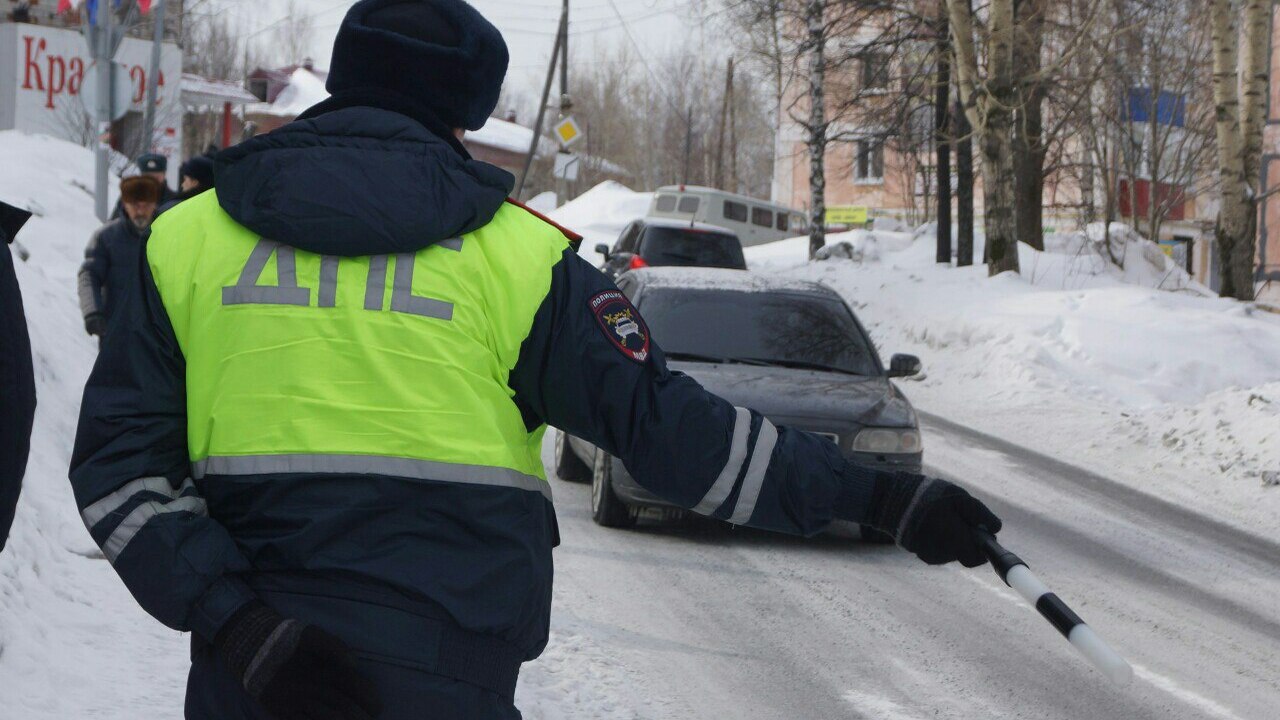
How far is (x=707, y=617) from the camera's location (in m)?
6.66

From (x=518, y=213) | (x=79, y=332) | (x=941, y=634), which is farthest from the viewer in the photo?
(x=79, y=332)

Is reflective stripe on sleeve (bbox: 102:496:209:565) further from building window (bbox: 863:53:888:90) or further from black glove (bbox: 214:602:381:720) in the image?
building window (bbox: 863:53:888:90)

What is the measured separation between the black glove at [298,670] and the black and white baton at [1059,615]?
95 cm

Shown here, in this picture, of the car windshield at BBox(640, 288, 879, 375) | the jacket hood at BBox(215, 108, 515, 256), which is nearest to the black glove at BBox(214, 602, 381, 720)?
the jacket hood at BBox(215, 108, 515, 256)

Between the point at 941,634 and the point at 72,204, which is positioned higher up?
the point at 72,204

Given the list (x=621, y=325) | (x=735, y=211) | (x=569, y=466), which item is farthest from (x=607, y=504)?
(x=735, y=211)

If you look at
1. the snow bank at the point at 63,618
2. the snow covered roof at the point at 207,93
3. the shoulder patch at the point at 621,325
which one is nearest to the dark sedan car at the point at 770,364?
the snow bank at the point at 63,618

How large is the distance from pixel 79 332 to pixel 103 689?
25.2 feet

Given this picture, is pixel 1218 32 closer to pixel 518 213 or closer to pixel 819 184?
pixel 819 184

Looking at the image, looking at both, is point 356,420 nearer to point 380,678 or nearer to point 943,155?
point 380,678

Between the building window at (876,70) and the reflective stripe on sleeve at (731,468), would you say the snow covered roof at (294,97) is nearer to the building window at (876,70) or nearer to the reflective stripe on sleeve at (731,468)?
the building window at (876,70)

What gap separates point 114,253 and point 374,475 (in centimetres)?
746

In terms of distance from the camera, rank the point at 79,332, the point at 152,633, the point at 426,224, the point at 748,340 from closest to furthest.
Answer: the point at 426,224
the point at 152,633
the point at 748,340
the point at 79,332

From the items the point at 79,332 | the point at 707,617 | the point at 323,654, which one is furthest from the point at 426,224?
the point at 79,332
